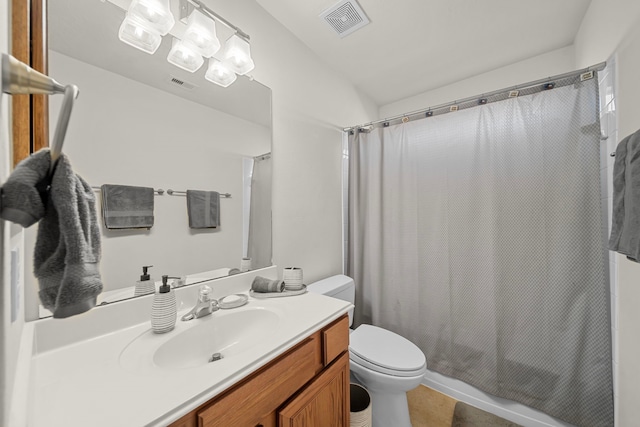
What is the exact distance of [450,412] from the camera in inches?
58.1

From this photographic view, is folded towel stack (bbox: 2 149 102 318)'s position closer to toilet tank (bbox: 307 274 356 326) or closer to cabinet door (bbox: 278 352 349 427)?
cabinet door (bbox: 278 352 349 427)

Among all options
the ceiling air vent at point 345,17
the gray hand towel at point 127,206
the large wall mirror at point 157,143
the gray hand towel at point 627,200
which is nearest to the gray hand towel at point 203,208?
the large wall mirror at point 157,143

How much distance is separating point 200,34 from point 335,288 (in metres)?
1.49

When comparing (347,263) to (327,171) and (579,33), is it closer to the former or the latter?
(327,171)

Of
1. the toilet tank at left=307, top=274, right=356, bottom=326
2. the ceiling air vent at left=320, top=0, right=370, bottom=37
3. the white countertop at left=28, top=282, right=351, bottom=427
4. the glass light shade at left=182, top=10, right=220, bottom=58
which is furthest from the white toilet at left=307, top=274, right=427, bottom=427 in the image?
the ceiling air vent at left=320, top=0, right=370, bottom=37

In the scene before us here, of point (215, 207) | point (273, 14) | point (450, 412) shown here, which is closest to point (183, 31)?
point (273, 14)

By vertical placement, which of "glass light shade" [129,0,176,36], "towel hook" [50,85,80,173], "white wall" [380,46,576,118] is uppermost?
"white wall" [380,46,576,118]

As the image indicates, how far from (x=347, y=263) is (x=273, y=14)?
1.77m

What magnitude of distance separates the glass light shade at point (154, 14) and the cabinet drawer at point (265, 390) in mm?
1278

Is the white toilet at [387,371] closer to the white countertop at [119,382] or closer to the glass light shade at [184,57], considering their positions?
the white countertop at [119,382]

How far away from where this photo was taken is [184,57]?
1039 millimetres

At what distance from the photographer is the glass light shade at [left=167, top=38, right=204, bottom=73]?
1019mm

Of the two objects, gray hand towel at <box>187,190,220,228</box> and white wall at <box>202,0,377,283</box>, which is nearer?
gray hand towel at <box>187,190,220,228</box>

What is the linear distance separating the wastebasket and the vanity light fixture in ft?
5.70
